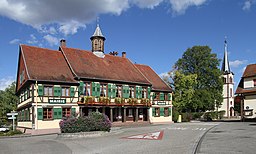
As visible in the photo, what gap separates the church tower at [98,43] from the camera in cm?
4038

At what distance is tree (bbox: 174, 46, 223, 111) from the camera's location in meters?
51.4

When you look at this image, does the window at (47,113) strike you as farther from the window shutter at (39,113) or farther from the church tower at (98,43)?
the church tower at (98,43)

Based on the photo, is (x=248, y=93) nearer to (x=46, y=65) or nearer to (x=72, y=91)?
(x=72, y=91)

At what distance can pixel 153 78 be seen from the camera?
144 ft

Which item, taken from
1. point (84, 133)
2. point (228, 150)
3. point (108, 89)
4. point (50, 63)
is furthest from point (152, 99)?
point (228, 150)

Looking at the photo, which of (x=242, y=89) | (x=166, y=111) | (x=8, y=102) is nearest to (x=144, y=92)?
(x=166, y=111)

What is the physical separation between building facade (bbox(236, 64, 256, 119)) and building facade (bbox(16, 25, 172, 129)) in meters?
9.89

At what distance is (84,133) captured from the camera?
2106 cm

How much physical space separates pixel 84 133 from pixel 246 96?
2590 cm

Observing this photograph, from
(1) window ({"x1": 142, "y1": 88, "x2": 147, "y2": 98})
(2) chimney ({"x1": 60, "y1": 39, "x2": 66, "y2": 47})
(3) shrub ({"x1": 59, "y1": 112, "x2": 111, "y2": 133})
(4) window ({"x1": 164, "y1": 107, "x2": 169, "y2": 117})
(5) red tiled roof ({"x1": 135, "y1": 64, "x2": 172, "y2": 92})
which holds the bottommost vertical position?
(4) window ({"x1": 164, "y1": 107, "x2": 169, "y2": 117})

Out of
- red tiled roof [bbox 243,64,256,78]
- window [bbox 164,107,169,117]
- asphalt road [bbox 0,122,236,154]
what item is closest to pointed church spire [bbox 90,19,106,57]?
window [bbox 164,107,169,117]

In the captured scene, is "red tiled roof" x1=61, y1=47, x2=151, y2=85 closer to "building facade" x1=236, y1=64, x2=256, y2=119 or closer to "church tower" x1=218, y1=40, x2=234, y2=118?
"building facade" x1=236, y1=64, x2=256, y2=119

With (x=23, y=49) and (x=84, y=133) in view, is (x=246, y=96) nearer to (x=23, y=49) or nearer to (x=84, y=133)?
(x=84, y=133)

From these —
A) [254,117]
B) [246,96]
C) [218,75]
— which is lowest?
[254,117]
